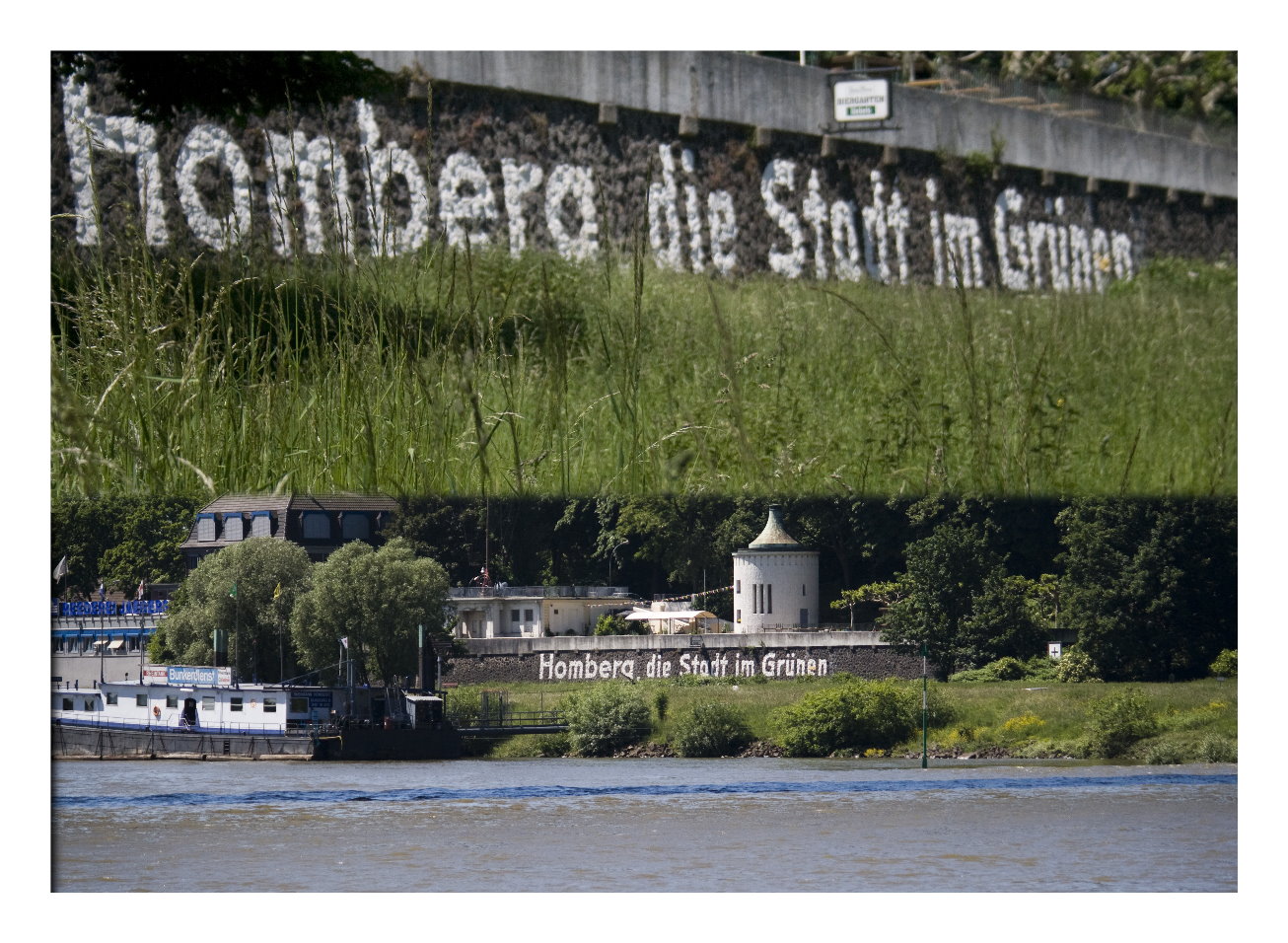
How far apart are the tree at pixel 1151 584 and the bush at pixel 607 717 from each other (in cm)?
138

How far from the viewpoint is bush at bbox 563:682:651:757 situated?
439 cm

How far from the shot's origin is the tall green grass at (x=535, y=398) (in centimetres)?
436

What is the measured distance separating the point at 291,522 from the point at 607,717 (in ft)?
3.74

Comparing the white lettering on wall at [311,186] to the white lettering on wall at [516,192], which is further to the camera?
the white lettering on wall at [516,192]

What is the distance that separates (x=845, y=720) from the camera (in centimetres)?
445

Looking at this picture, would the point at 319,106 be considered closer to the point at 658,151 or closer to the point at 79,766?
the point at 658,151

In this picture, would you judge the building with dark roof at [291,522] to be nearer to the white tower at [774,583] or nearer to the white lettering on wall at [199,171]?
the white tower at [774,583]

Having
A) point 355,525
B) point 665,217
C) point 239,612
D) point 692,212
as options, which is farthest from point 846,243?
point 239,612

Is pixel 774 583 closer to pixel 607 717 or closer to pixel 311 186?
Result: pixel 607 717

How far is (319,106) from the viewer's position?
17.1ft

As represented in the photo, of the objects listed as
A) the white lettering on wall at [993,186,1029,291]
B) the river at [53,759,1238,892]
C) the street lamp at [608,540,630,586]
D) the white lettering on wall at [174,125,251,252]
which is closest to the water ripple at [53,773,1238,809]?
the river at [53,759,1238,892]

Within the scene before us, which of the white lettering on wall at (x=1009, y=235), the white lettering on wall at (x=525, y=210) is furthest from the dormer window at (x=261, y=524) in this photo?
the white lettering on wall at (x=1009, y=235)
